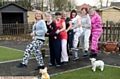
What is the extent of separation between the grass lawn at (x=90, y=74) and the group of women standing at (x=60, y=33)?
788 millimetres

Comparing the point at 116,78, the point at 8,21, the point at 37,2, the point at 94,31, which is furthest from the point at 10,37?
the point at 37,2

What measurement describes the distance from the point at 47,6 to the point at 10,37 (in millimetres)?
30671

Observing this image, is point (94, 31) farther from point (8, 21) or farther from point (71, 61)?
point (8, 21)

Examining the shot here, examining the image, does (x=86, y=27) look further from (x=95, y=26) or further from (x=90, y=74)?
(x=90, y=74)

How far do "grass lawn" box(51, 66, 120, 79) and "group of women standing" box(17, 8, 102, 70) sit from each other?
0.79 metres

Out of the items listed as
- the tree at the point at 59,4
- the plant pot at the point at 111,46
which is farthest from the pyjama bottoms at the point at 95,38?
the tree at the point at 59,4

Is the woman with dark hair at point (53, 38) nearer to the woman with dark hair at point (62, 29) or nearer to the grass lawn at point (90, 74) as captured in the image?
the woman with dark hair at point (62, 29)

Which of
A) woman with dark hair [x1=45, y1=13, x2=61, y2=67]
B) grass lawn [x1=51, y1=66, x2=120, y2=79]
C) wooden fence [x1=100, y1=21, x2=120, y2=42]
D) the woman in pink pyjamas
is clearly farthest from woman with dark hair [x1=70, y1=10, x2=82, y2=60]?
wooden fence [x1=100, y1=21, x2=120, y2=42]

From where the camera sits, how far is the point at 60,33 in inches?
230

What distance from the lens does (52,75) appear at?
5184 millimetres

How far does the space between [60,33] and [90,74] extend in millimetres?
1537

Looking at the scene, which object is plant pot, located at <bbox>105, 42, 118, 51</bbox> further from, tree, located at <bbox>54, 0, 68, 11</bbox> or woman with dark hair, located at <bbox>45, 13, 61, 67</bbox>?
tree, located at <bbox>54, 0, 68, 11</bbox>

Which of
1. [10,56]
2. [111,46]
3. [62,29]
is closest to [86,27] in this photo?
[62,29]

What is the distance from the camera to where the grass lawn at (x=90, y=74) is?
4.99 m
